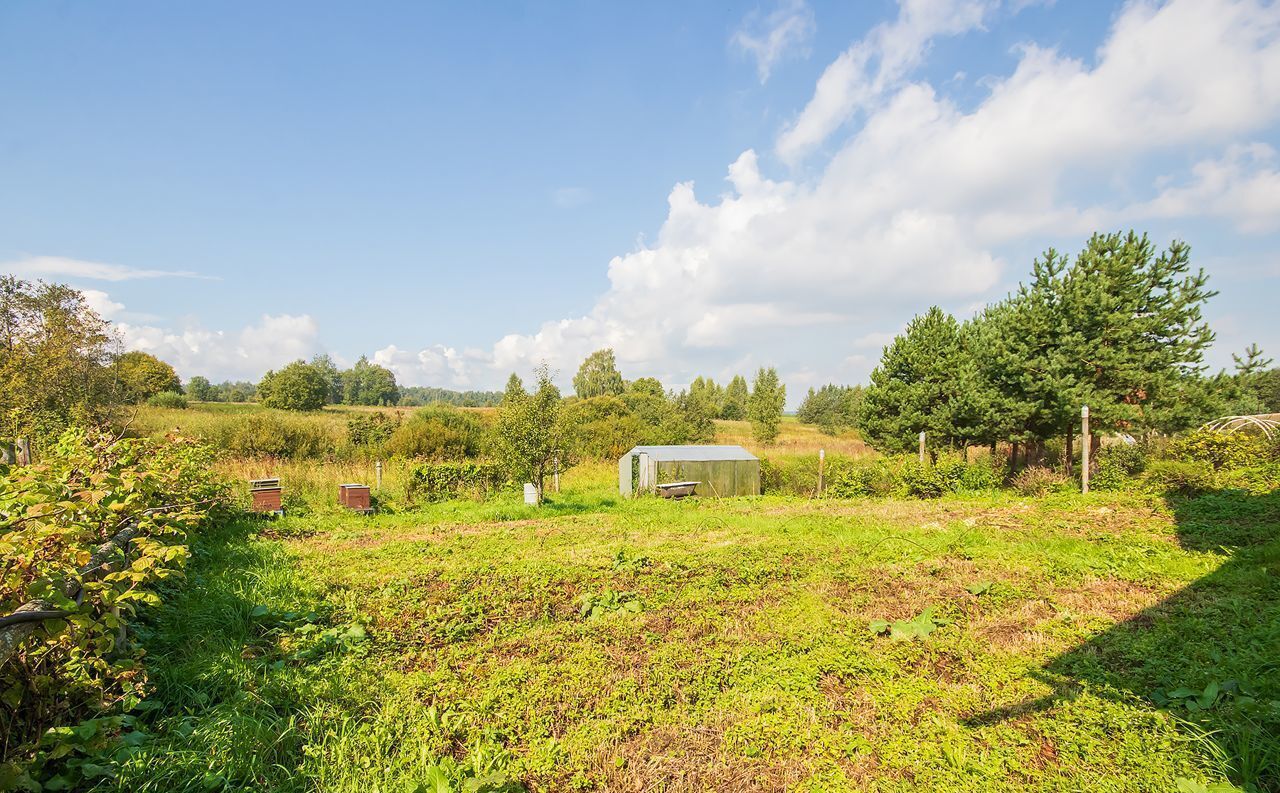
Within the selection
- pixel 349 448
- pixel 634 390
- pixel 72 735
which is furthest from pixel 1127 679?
pixel 634 390

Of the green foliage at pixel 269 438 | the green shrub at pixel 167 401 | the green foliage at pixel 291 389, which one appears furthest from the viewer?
the green foliage at pixel 291 389

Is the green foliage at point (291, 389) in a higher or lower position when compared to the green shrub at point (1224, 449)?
higher

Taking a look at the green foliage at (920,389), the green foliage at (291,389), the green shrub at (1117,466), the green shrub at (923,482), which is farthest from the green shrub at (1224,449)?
the green foliage at (291,389)

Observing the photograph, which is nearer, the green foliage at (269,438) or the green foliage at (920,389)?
the green foliage at (920,389)

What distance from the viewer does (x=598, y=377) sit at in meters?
62.5

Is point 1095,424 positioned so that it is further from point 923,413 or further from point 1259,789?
point 1259,789

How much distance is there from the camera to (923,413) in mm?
18156

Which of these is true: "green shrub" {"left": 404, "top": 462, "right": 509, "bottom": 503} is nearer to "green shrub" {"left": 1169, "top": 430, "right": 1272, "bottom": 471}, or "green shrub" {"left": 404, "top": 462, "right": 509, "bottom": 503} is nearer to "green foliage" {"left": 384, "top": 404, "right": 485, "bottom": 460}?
"green foliage" {"left": 384, "top": 404, "right": 485, "bottom": 460}

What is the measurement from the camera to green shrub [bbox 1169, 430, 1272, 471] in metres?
10.4

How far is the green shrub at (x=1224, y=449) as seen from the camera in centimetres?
1039

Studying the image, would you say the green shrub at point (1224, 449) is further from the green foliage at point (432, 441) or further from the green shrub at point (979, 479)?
the green foliage at point (432, 441)

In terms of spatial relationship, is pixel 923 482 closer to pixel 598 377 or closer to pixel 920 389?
pixel 920 389

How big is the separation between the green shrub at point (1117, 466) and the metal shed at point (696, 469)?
8527 mm

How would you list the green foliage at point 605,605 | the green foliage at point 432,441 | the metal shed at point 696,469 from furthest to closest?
1. the green foliage at point 432,441
2. the metal shed at point 696,469
3. the green foliage at point 605,605
